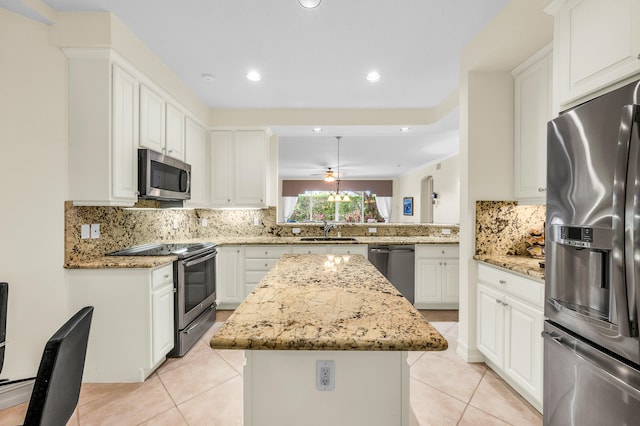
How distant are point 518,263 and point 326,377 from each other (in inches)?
67.4

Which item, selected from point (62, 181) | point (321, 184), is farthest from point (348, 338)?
point (321, 184)

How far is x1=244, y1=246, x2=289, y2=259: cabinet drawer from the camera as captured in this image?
→ 12.2ft

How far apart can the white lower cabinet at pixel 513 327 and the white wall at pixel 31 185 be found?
306 centimetres

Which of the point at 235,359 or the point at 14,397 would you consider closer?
the point at 14,397

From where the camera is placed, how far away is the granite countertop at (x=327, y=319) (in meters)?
0.87

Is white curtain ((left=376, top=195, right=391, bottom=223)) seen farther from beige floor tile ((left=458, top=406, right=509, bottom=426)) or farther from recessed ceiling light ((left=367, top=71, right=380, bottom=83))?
beige floor tile ((left=458, top=406, right=509, bottom=426))

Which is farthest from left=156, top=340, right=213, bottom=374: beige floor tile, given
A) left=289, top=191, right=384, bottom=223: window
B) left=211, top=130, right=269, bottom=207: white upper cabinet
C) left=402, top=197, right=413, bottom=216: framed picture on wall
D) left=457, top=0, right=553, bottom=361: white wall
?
left=289, top=191, right=384, bottom=223: window

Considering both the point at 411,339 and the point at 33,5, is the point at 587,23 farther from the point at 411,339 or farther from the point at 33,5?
the point at 33,5

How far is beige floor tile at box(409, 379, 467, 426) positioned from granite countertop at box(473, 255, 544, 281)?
94cm

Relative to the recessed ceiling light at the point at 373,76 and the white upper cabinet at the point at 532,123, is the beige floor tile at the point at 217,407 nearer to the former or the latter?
the white upper cabinet at the point at 532,123

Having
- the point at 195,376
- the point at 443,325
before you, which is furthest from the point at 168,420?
the point at 443,325

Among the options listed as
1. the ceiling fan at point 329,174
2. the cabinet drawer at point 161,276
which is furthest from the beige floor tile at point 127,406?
the ceiling fan at point 329,174

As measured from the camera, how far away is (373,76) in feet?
9.46

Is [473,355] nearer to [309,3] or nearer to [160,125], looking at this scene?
[309,3]
